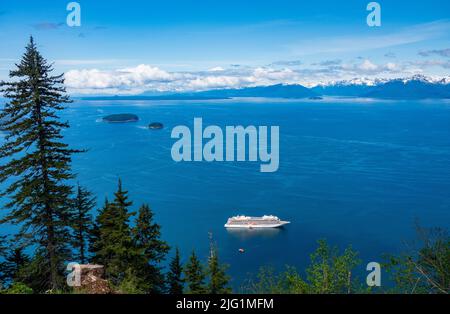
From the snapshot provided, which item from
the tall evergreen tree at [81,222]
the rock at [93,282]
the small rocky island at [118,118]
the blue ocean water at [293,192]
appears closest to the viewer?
the rock at [93,282]

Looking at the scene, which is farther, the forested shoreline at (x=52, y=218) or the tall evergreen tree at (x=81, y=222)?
the tall evergreen tree at (x=81, y=222)

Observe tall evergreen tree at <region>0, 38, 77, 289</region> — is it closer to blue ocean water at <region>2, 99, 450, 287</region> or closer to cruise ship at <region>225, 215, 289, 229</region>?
blue ocean water at <region>2, 99, 450, 287</region>

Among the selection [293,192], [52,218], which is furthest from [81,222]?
[293,192]

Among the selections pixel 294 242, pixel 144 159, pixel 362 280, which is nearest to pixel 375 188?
pixel 294 242

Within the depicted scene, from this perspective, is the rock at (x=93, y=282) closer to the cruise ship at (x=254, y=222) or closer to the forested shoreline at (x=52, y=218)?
the forested shoreline at (x=52, y=218)

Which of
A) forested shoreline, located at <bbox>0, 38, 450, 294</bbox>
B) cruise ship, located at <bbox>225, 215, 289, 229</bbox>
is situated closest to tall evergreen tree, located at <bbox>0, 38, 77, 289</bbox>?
forested shoreline, located at <bbox>0, 38, 450, 294</bbox>

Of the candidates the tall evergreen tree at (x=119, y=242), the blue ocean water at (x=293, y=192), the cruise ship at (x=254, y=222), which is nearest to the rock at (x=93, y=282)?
the tall evergreen tree at (x=119, y=242)
